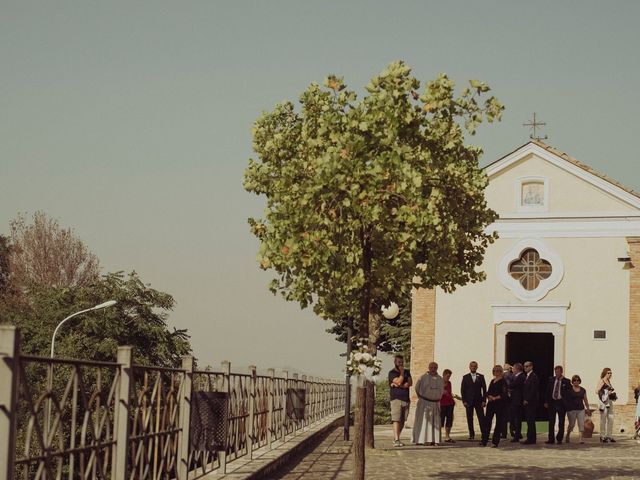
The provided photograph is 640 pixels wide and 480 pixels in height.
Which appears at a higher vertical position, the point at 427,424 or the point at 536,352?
the point at 536,352

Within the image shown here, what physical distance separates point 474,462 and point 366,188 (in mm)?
7911

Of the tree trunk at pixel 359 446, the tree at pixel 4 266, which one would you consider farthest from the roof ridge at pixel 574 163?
the tree at pixel 4 266

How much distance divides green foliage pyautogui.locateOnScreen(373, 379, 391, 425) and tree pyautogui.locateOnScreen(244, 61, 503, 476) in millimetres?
23024

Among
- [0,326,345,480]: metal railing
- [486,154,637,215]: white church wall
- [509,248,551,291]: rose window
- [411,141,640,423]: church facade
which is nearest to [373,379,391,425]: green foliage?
[411,141,640,423]: church facade

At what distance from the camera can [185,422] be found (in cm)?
1092

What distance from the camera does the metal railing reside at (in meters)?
6.22

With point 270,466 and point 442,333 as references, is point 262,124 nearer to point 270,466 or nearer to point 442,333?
point 270,466

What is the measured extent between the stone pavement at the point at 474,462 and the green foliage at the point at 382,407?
14343 mm

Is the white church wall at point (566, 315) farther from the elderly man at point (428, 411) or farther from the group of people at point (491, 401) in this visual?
the elderly man at point (428, 411)

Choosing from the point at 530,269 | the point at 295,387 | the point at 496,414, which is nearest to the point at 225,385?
the point at 295,387

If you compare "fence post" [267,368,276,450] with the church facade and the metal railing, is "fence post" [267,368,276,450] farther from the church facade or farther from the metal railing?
the church facade

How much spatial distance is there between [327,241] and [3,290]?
51.3m

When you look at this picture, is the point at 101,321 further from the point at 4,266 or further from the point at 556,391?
the point at 556,391

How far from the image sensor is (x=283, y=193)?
1263cm
